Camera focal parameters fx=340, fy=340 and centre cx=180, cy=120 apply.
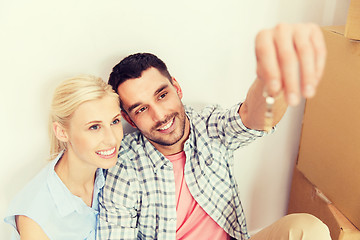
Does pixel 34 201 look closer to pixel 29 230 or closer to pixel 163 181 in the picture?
pixel 29 230

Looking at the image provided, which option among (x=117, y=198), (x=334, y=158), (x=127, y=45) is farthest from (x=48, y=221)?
(x=334, y=158)

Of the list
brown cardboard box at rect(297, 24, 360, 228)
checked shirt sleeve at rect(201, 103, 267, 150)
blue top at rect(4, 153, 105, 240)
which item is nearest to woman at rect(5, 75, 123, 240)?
blue top at rect(4, 153, 105, 240)

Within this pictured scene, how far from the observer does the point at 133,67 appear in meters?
0.98

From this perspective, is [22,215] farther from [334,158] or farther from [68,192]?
[334,158]

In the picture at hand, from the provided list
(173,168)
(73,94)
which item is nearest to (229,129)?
(173,168)

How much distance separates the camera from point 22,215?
928mm

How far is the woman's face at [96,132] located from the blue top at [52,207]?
0.11 m

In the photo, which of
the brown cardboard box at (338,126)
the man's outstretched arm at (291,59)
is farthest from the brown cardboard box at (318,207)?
the man's outstretched arm at (291,59)

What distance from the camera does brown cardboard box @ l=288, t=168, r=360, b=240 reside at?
107 centimetres

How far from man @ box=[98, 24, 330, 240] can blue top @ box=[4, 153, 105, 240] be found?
0.08 m

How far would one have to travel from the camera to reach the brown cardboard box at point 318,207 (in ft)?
3.51

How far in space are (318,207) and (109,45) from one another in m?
0.90

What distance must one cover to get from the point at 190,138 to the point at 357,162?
50cm

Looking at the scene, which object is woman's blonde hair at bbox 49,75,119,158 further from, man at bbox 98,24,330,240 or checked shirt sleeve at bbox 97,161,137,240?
checked shirt sleeve at bbox 97,161,137,240
